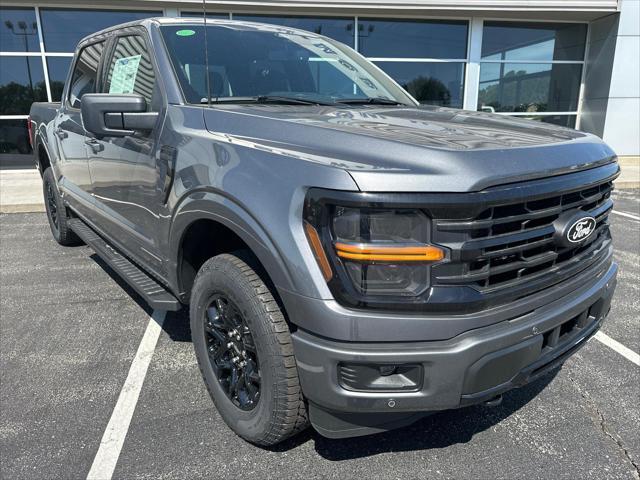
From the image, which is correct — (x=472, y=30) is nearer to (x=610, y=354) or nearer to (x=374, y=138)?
(x=610, y=354)

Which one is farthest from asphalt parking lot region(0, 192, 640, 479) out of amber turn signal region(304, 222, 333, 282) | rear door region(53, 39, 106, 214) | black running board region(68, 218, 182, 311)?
rear door region(53, 39, 106, 214)

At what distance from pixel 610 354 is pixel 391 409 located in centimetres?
220

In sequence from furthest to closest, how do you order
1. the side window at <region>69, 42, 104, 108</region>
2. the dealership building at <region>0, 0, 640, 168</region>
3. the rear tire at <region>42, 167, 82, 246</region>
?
the dealership building at <region>0, 0, 640, 168</region>
the rear tire at <region>42, 167, 82, 246</region>
the side window at <region>69, 42, 104, 108</region>

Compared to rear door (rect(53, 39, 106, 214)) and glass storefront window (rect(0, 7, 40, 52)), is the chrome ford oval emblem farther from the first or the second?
glass storefront window (rect(0, 7, 40, 52))

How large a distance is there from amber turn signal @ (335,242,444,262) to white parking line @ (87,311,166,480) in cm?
154

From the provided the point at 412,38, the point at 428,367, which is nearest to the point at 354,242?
the point at 428,367

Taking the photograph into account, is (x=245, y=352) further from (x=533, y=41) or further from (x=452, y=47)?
(x=533, y=41)

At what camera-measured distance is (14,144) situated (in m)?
11.6

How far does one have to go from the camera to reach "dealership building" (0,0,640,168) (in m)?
11.2

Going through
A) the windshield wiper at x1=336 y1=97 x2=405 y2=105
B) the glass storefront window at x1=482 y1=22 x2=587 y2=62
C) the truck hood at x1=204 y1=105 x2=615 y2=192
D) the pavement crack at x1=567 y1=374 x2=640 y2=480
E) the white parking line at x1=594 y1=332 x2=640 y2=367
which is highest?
the glass storefront window at x1=482 y1=22 x2=587 y2=62

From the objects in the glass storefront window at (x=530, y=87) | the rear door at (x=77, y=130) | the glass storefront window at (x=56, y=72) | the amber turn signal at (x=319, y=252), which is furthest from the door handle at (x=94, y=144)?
the glass storefront window at (x=530, y=87)

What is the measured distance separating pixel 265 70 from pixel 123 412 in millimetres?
2140

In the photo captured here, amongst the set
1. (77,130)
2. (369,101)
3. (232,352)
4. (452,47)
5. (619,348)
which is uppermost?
(452,47)

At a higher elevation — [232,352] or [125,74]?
[125,74]
